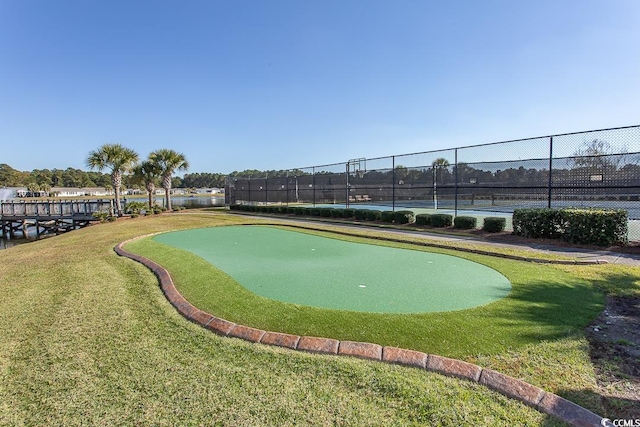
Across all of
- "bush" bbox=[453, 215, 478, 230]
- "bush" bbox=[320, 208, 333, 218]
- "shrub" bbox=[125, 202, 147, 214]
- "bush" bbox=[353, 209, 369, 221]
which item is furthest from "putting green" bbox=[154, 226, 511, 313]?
"shrub" bbox=[125, 202, 147, 214]

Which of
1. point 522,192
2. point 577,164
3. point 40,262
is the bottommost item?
point 40,262

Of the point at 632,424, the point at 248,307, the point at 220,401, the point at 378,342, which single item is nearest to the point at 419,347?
the point at 378,342

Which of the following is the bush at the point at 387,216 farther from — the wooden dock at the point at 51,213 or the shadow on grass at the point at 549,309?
the wooden dock at the point at 51,213

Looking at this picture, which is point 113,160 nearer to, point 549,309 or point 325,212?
point 325,212

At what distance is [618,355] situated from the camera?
9.50 feet

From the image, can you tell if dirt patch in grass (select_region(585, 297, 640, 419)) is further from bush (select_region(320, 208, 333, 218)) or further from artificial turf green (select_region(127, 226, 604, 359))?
bush (select_region(320, 208, 333, 218))

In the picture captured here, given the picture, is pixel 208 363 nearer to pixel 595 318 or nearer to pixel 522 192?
pixel 595 318

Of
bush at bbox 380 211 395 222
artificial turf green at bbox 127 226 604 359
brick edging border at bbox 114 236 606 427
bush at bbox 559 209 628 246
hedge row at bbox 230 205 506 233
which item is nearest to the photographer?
brick edging border at bbox 114 236 606 427

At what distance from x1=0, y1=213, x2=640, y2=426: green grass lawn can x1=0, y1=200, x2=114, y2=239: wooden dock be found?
73.1ft

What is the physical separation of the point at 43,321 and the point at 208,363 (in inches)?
96.9

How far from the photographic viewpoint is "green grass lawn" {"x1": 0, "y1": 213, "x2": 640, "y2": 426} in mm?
Answer: 2152

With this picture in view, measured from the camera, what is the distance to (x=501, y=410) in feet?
7.08

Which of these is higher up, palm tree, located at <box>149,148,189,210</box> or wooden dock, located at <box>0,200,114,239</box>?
palm tree, located at <box>149,148,189,210</box>

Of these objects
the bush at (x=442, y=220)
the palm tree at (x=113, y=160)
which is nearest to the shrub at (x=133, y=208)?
the palm tree at (x=113, y=160)
